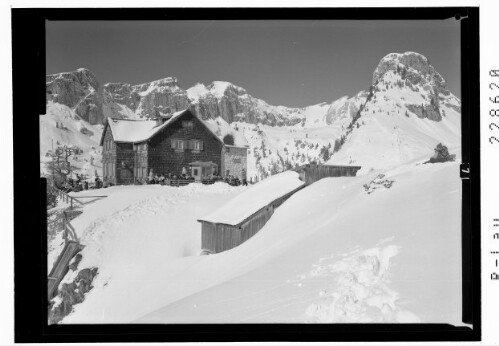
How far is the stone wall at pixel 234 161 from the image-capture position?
6.03 m

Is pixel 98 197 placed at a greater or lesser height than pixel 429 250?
greater

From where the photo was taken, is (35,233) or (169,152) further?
(169,152)

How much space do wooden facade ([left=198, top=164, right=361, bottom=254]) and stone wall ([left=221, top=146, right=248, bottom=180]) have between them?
19.8 inches

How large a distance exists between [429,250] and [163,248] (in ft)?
9.59

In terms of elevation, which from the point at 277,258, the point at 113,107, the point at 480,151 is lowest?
the point at 277,258

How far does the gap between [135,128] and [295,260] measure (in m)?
2.31

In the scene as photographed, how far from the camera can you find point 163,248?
581 cm

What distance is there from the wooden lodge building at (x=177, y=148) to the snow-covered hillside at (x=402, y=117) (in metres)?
1.22

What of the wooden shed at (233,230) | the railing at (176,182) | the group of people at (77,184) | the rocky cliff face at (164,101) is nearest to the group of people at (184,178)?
the railing at (176,182)

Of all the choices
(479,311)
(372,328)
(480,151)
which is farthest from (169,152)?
(479,311)

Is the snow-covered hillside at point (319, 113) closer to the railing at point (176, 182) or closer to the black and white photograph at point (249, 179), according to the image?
the black and white photograph at point (249, 179)

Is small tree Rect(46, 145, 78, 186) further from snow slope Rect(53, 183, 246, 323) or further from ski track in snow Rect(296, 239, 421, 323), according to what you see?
ski track in snow Rect(296, 239, 421, 323)

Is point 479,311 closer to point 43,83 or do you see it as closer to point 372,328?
point 372,328

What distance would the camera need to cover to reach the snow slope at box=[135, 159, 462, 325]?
222 inches
